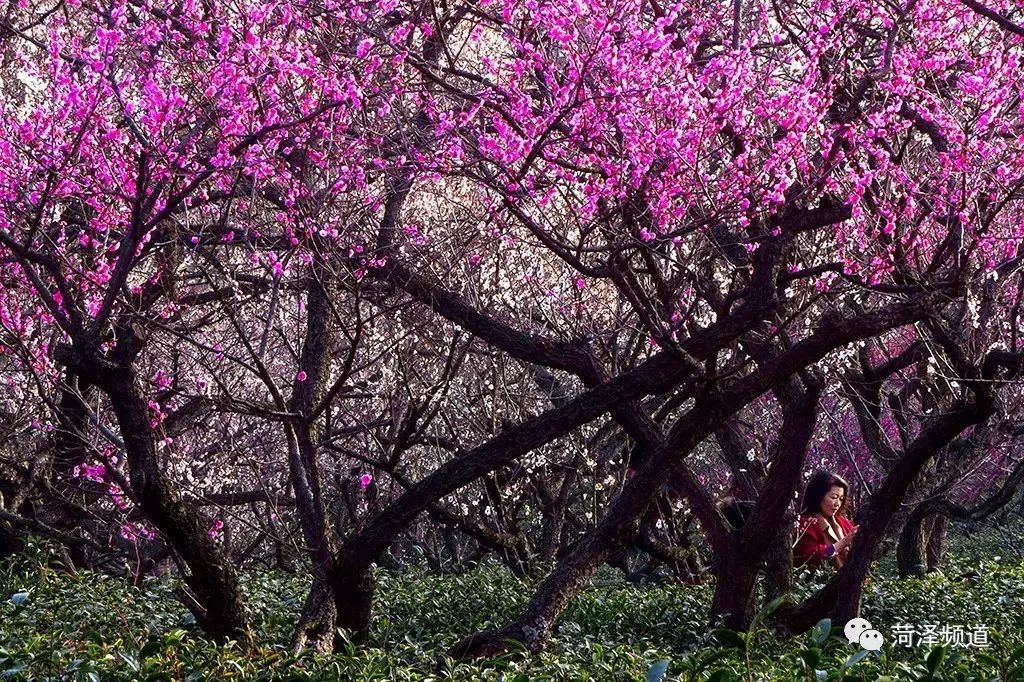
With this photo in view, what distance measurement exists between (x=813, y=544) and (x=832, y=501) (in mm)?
468

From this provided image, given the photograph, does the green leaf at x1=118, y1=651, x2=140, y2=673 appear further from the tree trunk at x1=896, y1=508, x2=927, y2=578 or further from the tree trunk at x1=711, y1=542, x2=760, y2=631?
the tree trunk at x1=896, y1=508, x2=927, y2=578

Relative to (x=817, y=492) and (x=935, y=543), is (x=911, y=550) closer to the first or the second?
(x=935, y=543)

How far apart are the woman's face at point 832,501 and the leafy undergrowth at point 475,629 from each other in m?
0.68

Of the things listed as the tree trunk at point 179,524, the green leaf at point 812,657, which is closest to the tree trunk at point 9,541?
the tree trunk at point 179,524

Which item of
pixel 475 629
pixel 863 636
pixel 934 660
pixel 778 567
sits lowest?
pixel 863 636

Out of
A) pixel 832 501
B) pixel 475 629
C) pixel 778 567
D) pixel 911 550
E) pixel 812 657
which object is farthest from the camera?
pixel 911 550

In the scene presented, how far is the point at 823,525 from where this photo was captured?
10.2m

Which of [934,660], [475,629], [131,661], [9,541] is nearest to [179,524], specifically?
[131,661]

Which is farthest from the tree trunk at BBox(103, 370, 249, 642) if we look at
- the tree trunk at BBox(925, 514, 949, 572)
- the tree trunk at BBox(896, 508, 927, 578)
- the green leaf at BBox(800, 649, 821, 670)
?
the tree trunk at BBox(925, 514, 949, 572)

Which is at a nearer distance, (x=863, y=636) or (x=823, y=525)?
(x=863, y=636)

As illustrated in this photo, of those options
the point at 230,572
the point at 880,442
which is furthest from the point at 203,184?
the point at 880,442

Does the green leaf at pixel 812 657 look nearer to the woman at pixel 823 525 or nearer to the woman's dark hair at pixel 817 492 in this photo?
the woman at pixel 823 525

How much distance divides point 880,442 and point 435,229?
4.13 metres

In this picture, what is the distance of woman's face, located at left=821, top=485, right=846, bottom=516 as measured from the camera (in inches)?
398
